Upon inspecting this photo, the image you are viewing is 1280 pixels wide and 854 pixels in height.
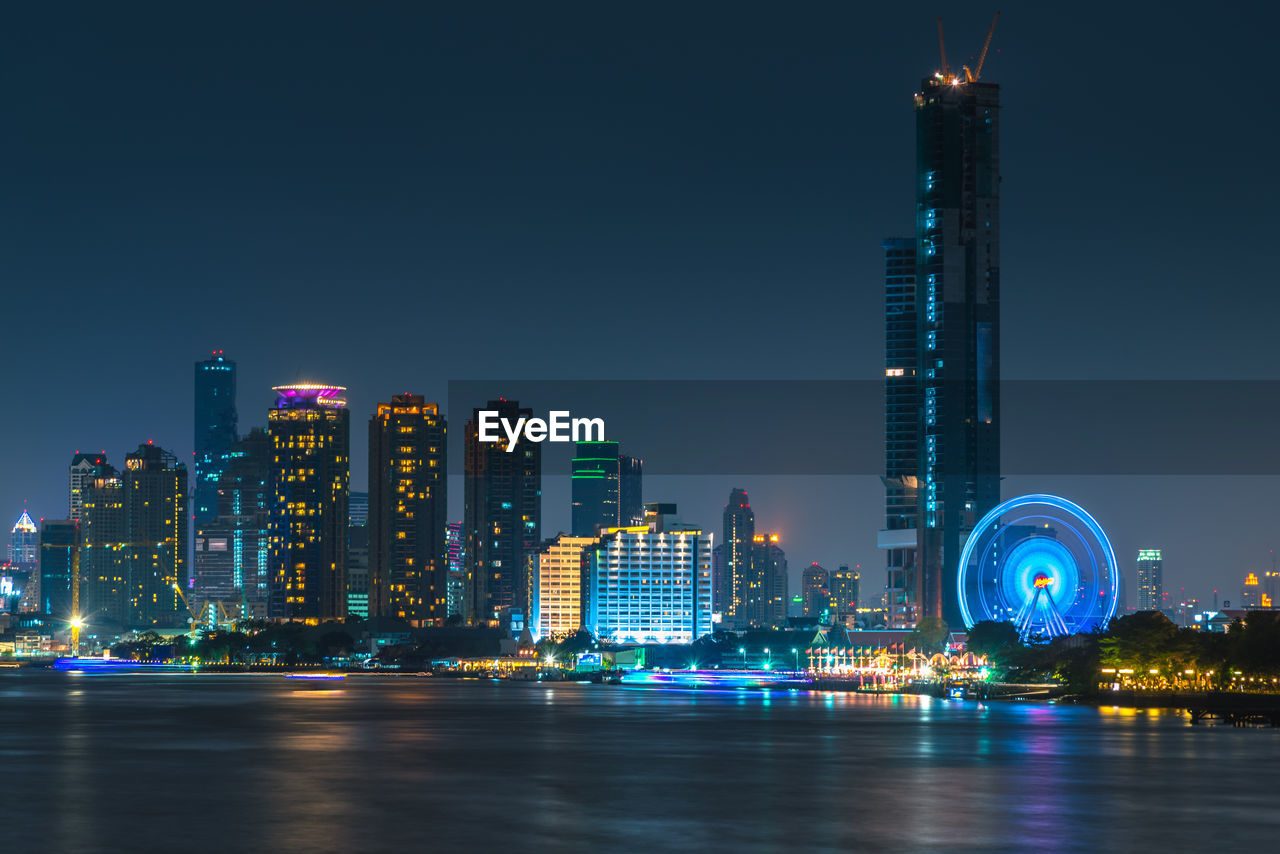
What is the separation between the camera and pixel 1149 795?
7806cm

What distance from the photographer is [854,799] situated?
76.6 m

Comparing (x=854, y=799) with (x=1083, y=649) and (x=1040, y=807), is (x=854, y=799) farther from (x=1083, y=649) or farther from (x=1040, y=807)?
(x=1083, y=649)

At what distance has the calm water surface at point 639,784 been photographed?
207 ft

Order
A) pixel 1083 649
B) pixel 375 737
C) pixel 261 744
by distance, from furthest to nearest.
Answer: pixel 1083 649 < pixel 375 737 < pixel 261 744

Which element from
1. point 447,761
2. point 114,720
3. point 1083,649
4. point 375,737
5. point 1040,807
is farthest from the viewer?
point 1083,649

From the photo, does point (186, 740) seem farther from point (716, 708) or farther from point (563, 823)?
point (716, 708)

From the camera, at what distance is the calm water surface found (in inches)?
2489

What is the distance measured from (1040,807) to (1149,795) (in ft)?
25.8

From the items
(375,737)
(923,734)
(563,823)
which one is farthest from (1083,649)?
(563,823)

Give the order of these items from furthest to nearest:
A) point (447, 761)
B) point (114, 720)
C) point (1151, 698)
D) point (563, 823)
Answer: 1. point (1151, 698)
2. point (114, 720)
3. point (447, 761)
4. point (563, 823)

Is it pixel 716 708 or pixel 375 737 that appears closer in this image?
pixel 375 737

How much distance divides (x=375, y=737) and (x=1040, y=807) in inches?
Result: 2316

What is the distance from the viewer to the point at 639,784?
276ft

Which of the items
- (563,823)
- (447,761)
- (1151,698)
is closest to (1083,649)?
(1151,698)
